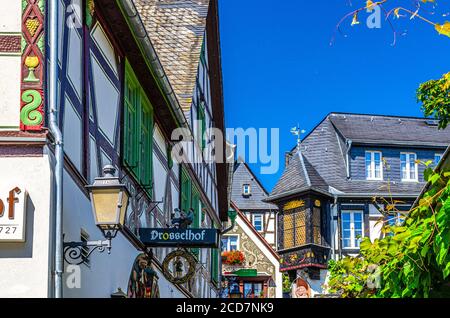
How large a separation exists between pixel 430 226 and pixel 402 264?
977mm

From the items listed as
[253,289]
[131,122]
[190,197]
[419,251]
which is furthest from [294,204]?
[419,251]

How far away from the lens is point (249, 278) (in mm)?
42969

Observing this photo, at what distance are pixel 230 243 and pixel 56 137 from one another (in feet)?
115

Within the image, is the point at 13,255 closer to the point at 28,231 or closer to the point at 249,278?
the point at 28,231

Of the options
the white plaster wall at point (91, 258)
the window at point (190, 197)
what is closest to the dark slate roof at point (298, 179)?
the window at point (190, 197)

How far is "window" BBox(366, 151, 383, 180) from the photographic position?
143 feet

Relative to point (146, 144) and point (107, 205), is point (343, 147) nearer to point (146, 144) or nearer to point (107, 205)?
point (146, 144)

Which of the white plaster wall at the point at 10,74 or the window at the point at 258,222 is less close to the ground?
the window at the point at 258,222

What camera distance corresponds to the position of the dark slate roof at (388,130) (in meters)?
43.4

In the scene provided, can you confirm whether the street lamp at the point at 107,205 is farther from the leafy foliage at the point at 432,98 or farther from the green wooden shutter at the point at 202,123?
the green wooden shutter at the point at 202,123

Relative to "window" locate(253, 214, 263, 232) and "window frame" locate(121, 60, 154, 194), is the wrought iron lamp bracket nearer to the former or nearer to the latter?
"window frame" locate(121, 60, 154, 194)

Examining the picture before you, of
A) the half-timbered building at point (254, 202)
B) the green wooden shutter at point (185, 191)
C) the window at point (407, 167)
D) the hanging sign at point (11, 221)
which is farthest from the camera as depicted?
the half-timbered building at point (254, 202)

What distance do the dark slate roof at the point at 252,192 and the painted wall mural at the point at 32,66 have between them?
3849 cm
